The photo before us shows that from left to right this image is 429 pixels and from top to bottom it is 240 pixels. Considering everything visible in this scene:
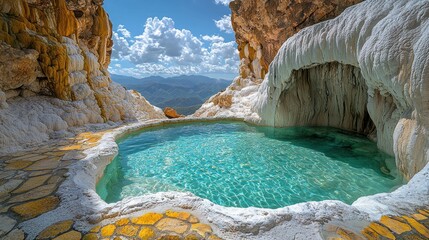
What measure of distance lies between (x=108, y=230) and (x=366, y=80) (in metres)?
6.63

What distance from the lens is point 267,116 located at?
10.6 metres

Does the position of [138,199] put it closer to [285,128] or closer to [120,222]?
[120,222]

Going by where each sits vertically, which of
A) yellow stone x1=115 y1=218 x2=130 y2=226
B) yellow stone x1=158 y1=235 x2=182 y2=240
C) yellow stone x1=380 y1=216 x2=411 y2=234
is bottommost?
yellow stone x1=115 y1=218 x2=130 y2=226

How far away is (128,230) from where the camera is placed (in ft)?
7.82

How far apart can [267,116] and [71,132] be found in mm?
8237

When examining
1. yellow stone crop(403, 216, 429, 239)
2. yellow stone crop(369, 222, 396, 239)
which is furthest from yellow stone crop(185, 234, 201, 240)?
yellow stone crop(403, 216, 429, 239)

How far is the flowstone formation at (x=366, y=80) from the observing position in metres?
4.07

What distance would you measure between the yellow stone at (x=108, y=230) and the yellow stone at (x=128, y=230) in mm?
67

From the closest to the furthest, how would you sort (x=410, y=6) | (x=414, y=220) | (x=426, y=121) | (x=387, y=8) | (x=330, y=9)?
(x=414, y=220) → (x=426, y=121) → (x=410, y=6) → (x=387, y=8) → (x=330, y=9)

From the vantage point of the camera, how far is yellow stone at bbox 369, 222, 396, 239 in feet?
7.32

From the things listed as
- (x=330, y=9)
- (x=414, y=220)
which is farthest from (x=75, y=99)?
(x=330, y=9)

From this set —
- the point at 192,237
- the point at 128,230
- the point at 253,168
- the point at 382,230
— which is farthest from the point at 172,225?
the point at 253,168

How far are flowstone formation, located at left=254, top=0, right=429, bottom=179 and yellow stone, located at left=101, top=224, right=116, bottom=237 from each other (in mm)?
5051

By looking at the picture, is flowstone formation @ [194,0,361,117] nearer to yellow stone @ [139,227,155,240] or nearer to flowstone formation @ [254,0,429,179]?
flowstone formation @ [254,0,429,179]
